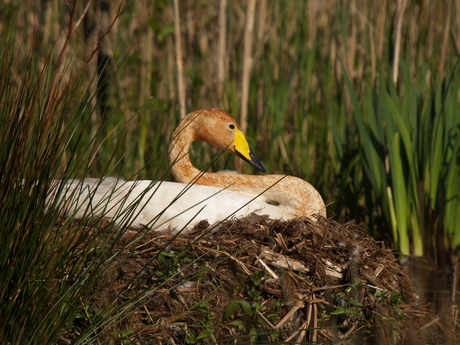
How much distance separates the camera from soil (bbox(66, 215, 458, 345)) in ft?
7.06

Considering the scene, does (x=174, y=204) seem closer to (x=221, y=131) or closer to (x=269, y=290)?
(x=269, y=290)

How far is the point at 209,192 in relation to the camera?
8.77ft

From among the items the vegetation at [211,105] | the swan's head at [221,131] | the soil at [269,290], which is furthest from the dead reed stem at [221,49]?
the soil at [269,290]

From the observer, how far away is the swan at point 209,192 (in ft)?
8.57

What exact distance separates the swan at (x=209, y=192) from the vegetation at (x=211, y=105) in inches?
6.5

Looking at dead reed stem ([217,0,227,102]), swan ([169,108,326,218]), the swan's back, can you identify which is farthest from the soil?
dead reed stem ([217,0,227,102])

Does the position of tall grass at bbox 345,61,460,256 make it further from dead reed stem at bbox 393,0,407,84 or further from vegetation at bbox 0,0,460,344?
dead reed stem at bbox 393,0,407,84

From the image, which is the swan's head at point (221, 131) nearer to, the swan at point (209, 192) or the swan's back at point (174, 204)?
the swan at point (209, 192)

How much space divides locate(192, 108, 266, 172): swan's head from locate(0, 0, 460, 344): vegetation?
23cm

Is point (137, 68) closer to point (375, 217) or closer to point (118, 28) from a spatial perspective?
point (118, 28)

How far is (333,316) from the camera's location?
90.4 inches

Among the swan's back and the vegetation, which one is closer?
the vegetation

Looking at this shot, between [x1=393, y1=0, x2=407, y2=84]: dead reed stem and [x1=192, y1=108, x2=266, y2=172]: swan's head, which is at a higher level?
[x1=393, y1=0, x2=407, y2=84]: dead reed stem

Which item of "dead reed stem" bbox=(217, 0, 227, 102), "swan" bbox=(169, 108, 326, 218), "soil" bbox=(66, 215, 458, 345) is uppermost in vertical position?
"dead reed stem" bbox=(217, 0, 227, 102)
